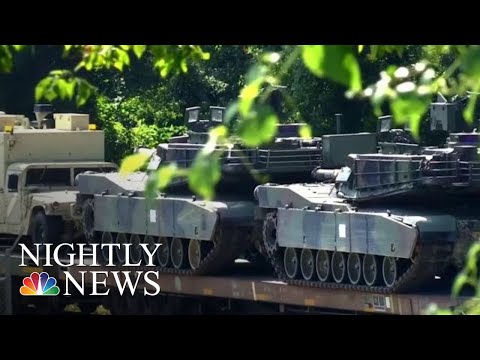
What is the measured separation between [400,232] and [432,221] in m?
0.34

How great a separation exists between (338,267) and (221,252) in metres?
2.06

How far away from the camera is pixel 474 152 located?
16.6 m

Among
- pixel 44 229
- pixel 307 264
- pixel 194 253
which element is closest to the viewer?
pixel 307 264

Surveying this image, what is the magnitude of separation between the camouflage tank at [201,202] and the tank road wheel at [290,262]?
940 millimetres

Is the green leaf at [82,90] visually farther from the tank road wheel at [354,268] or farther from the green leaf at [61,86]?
the tank road wheel at [354,268]

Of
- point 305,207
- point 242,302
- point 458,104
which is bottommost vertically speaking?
point 242,302

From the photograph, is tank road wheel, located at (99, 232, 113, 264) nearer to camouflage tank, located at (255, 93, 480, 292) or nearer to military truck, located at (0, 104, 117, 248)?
military truck, located at (0, 104, 117, 248)

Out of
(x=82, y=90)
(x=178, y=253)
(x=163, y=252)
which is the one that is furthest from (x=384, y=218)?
(x=82, y=90)

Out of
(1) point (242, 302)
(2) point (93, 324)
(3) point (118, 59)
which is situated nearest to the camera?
(3) point (118, 59)

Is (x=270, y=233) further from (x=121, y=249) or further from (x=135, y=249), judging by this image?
(x=121, y=249)

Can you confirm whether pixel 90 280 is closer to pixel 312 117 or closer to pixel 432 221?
pixel 432 221

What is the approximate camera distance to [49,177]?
22969mm

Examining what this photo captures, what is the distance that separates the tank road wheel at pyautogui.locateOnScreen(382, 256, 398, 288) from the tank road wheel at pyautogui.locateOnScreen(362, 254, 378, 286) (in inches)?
3.6

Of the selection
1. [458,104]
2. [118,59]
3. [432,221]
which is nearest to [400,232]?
[432,221]
